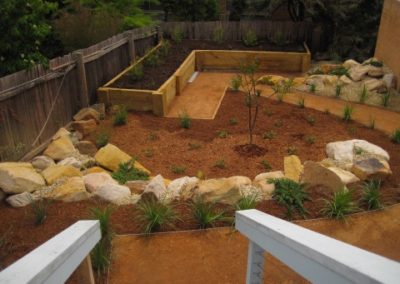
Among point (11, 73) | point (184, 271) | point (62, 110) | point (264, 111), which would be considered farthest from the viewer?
point (264, 111)

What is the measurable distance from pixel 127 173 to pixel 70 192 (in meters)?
1.06

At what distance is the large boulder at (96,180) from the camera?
15.3 feet

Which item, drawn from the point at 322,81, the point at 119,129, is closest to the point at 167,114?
the point at 119,129

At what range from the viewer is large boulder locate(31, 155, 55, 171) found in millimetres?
5510

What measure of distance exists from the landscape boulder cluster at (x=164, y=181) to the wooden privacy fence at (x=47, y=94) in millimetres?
539

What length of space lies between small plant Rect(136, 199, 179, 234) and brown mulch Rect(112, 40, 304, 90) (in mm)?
5067

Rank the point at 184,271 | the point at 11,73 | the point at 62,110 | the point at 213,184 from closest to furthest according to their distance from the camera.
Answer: the point at 184,271 < the point at 213,184 < the point at 11,73 < the point at 62,110

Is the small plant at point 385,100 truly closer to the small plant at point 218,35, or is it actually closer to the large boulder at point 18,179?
the small plant at point 218,35

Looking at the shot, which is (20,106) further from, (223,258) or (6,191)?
(223,258)

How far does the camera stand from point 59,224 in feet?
13.1

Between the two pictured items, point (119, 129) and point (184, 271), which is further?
point (119, 129)

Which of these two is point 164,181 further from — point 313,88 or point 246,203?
A: point 313,88

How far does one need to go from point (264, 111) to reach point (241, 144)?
1747 mm

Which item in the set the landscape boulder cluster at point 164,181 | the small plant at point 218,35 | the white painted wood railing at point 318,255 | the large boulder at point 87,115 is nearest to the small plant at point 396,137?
the landscape boulder cluster at point 164,181
